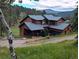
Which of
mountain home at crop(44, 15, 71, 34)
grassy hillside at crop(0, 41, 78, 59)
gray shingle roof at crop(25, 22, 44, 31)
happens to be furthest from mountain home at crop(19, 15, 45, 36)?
grassy hillside at crop(0, 41, 78, 59)

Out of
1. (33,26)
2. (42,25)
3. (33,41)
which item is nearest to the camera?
(42,25)

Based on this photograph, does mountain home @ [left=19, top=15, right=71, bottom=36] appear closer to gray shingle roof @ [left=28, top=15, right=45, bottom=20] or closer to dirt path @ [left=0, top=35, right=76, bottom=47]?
gray shingle roof @ [left=28, top=15, right=45, bottom=20]

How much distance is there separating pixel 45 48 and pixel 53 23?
1.46 feet

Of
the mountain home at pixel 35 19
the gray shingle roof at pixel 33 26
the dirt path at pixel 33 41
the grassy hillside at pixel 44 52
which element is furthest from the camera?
the dirt path at pixel 33 41

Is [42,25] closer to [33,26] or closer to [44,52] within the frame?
[33,26]

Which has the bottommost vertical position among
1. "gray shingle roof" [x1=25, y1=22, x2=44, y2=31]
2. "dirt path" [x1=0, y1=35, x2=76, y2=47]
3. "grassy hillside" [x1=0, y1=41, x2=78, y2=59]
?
"grassy hillside" [x1=0, y1=41, x2=78, y2=59]

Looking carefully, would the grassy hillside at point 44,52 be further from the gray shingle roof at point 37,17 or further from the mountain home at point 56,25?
the gray shingle roof at point 37,17

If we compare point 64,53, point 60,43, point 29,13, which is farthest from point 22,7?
point 60,43

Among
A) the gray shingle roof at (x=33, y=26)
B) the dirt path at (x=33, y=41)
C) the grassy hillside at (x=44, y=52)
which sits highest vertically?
the gray shingle roof at (x=33, y=26)

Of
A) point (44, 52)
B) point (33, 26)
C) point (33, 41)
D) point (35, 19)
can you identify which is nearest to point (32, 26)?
point (33, 26)

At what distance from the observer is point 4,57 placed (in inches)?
133

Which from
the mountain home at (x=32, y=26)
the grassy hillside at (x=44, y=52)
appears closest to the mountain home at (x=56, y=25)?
the mountain home at (x=32, y=26)

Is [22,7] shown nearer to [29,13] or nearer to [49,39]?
[29,13]

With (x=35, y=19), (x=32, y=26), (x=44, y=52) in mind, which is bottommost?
(x=44, y=52)
